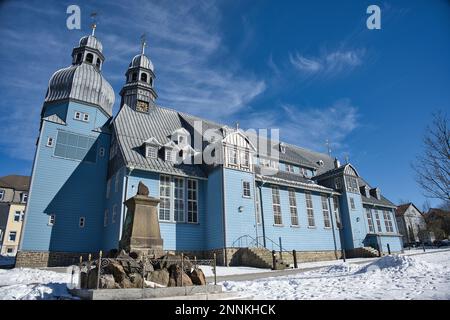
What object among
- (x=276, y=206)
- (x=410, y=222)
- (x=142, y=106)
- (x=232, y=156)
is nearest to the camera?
(x=232, y=156)

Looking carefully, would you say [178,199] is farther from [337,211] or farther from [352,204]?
[352,204]

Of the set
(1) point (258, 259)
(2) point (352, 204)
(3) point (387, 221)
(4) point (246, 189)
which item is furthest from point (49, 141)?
(3) point (387, 221)

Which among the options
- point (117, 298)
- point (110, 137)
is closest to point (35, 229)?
point (110, 137)

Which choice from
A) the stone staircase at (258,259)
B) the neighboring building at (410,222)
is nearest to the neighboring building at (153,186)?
the stone staircase at (258,259)

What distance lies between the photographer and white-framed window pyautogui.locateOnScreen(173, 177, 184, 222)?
66.6ft

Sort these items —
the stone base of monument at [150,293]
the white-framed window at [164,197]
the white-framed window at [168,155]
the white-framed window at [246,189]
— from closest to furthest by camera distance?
the stone base of monument at [150,293] < the white-framed window at [164,197] < the white-framed window at [246,189] < the white-framed window at [168,155]

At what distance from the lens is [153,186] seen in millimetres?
20016

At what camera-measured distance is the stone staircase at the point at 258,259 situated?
689 inches

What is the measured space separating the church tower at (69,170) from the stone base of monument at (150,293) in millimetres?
13514

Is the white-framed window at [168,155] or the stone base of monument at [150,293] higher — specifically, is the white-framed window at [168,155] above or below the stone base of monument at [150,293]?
above

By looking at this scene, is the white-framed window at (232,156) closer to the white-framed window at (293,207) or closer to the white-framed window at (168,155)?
the white-framed window at (168,155)

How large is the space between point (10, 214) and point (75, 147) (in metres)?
26.0

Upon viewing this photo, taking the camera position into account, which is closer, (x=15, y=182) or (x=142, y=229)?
(x=142, y=229)

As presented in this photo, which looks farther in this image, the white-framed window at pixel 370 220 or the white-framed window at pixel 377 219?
the white-framed window at pixel 377 219
